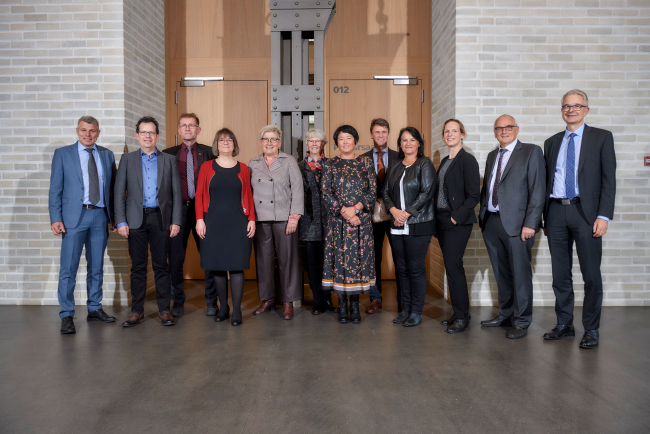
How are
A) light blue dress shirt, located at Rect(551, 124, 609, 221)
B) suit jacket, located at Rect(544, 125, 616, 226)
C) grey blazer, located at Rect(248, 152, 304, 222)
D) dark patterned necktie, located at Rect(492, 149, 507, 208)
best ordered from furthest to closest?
grey blazer, located at Rect(248, 152, 304, 222)
dark patterned necktie, located at Rect(492, 149, 507, 208)
light blue dress shirt, located at Rect(551, 124, 609, 221)
suit jacket, located at Rect(544, 125, 616, 226)

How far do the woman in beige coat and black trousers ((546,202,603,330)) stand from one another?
78.7 inches

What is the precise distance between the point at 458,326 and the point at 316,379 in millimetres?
1434

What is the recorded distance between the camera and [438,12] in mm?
5016

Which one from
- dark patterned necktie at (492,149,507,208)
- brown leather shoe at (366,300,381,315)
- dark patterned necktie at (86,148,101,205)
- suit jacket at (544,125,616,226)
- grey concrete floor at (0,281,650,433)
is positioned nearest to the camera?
grey concrete floor at (0,281,650,433)

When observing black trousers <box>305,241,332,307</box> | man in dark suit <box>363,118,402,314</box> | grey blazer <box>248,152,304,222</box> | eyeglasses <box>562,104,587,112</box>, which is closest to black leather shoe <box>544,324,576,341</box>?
man in dark suit <box>363,118,402,314</box>

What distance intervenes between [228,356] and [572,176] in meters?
2.74

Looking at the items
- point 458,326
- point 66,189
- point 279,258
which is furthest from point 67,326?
point 458,326

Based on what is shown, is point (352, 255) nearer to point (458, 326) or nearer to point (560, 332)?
point (458, 326)

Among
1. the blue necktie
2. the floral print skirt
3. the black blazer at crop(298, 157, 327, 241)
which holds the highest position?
the blue necktie

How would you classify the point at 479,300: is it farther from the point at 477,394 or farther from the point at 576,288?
the point at 477,394

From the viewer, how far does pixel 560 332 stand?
3.32 meters

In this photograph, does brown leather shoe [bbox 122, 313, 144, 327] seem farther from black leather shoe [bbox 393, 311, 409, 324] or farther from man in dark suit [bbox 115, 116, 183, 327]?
black leather shoe [bbox 393, 311, 409, 324]

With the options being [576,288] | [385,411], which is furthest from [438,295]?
[385,411]

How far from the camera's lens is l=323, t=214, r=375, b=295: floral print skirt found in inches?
141
